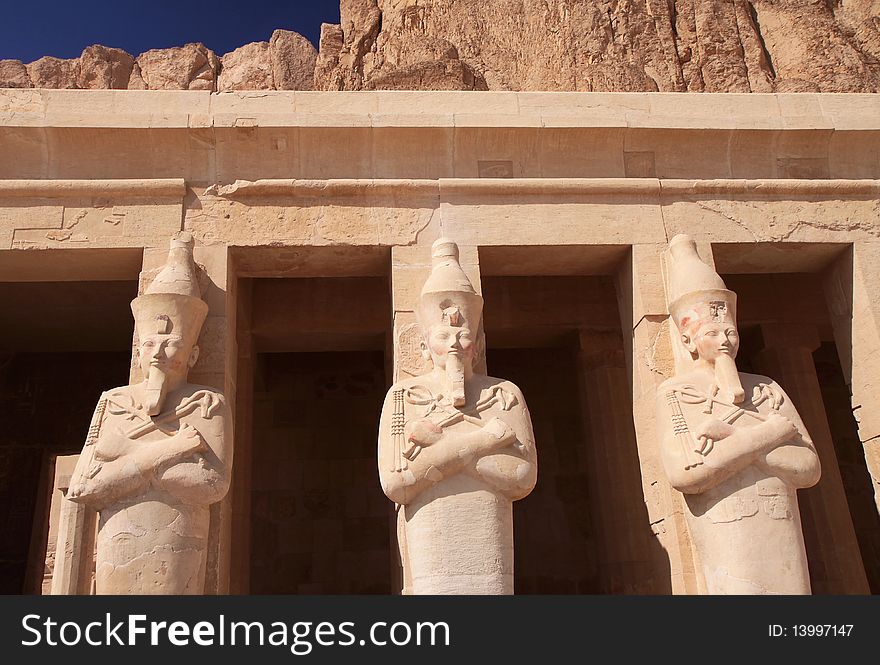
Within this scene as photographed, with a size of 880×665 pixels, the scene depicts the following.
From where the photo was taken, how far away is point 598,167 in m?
5.80

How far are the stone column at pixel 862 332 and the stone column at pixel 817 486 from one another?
3.97 feet

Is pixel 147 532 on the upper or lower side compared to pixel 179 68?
lower

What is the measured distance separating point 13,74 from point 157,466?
1255cm

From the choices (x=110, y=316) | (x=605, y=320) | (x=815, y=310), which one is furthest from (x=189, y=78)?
(x=815, y=310)

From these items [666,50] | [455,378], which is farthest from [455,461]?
[666,50]

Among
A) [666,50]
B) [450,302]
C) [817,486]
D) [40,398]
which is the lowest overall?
[817,486]

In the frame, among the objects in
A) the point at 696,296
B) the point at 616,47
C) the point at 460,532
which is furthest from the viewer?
the point at 616,47

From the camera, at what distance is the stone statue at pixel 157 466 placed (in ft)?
13.3

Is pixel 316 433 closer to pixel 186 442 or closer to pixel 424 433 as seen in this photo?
pixel 186 442

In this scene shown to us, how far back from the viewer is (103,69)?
46.7ft

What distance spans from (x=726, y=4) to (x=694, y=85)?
5.17ft

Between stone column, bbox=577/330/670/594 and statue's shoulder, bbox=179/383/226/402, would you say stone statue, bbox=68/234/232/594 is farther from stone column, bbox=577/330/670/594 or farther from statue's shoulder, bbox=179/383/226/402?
stone column, bbox=577/330/670/594

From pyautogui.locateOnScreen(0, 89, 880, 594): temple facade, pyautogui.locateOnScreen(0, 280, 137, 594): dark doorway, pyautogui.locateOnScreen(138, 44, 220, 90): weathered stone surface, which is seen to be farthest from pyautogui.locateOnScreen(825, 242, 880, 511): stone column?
pyautogui.locateOnScreen(138, 44, 220, 90): weathered stone surface

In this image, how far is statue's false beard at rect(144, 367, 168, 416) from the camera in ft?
14.3
